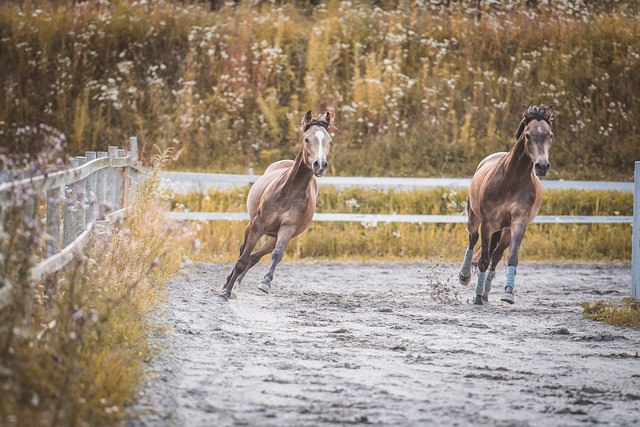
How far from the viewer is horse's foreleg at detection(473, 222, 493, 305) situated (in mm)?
11586

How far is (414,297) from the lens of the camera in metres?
12.4

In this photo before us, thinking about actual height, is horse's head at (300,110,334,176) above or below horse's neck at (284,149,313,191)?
above

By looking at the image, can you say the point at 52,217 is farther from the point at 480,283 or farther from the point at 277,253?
the point at 480,283

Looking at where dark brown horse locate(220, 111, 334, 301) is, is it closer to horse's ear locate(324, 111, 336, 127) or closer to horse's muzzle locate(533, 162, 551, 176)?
horse's ear locate(324, 111, 336, 127)

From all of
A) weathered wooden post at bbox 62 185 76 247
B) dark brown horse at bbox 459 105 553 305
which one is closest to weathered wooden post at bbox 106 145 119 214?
weathered wooden post at bbox 62 185 76 247

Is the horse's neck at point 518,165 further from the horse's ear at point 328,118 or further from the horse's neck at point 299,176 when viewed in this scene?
the horse's neck at point 299,176

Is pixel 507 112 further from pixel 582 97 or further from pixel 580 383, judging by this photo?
pixel 580 383

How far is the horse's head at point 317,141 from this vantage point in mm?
10672

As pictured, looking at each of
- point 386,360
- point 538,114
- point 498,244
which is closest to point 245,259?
point 498,244

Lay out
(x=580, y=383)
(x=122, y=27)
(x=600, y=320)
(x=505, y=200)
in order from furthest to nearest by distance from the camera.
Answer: (x=122, y=27)
(x=505, y=200)
(x=600, y=320)
(x=580, y=383)

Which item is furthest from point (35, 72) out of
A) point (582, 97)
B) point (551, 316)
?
point (551, 316)

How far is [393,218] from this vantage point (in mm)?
17203

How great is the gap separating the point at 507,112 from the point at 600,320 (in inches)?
521

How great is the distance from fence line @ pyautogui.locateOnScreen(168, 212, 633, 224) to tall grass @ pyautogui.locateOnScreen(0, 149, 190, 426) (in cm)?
809
